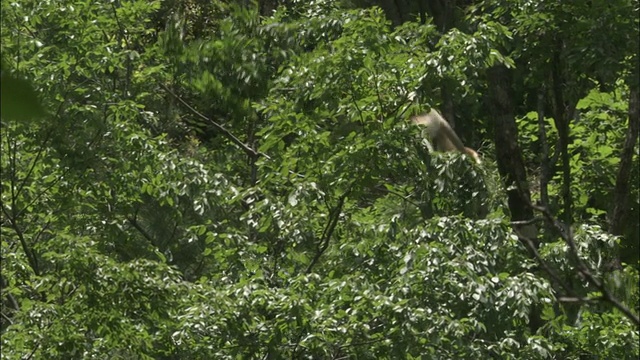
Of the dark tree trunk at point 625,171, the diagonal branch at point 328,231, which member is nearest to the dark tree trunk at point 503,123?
the dark tree trunk at point 625,171

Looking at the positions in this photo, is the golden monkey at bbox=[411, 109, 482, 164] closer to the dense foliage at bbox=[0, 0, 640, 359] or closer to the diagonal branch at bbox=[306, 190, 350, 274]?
the dense foliage at bbox=[0, 0, 640, 359]

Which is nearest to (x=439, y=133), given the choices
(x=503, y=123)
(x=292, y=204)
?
(x=503, y=123)

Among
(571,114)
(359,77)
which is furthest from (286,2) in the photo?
(359,77)

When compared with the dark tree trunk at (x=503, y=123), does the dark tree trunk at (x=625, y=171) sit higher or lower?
lower

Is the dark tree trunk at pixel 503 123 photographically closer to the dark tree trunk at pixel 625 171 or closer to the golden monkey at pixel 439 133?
the dark tree trunk at pixel 625 171

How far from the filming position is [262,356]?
680 centimetres

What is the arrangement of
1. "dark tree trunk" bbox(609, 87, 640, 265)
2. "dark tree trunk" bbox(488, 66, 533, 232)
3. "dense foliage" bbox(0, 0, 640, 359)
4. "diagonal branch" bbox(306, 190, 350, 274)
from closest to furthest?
1. "dense foliage" bbox(0, 0, 640, 359)
2. "diagonal branch" bbox(306, 190, 350, 274)
3. "dark tree trunk" bbox(609, 87, 640, 265)
4. "dark tree trunk" bbox(488, 66, 533, 232)

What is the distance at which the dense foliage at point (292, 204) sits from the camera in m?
6.68

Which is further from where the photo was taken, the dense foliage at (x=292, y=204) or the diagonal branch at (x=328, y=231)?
the diagonal branch at (x=328, y=231)

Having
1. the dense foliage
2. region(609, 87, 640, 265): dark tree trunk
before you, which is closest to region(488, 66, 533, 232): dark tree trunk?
region(609, 87, 640, 265): dark tree trunk

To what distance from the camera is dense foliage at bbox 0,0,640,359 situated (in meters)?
6.68

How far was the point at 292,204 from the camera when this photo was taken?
23.2 ft

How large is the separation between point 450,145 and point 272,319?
2271 millimetres

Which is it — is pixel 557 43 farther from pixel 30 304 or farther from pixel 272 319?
pixel 30 304
